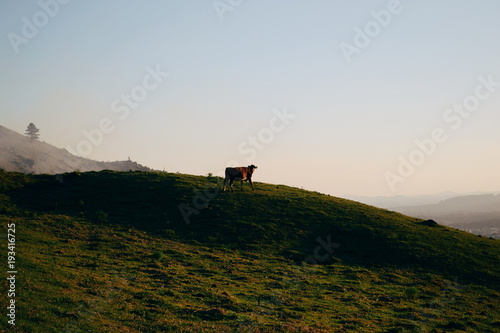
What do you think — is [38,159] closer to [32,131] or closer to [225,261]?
[32,131]

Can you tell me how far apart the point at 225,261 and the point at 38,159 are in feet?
519

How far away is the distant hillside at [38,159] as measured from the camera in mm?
141875

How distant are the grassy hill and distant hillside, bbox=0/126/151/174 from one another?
11596 centimetres

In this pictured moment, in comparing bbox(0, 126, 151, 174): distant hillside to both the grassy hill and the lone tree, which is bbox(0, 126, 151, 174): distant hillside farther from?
the grassy hill

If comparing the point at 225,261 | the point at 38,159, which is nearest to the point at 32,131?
the point at 38,159

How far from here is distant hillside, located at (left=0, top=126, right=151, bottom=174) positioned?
141875 mm

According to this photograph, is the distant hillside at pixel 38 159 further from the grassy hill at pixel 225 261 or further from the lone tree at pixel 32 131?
the grassy hill at pixel 225 261

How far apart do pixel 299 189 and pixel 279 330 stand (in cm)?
3490

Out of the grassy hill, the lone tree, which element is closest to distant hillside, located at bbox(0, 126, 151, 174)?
the lone tree

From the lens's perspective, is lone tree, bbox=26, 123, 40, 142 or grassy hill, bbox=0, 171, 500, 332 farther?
lone tree, bbox=26, 123, 40, 142

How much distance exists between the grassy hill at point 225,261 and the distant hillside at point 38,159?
116 metres

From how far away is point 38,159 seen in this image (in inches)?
6107

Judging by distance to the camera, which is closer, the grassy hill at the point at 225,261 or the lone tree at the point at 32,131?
the grassy hill at the point at 225,261

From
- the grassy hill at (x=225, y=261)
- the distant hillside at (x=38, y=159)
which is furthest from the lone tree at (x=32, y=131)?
the grassy hill at (x=225, y=261)
